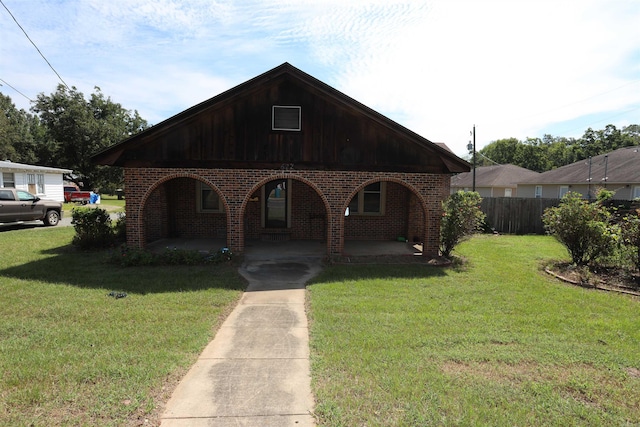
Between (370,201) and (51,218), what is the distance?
1536 cm

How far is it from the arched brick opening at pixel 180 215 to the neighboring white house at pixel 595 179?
782 inches

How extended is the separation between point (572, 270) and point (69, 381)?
34.8 ft

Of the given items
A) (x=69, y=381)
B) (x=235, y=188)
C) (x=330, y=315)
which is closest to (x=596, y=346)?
(x=330, y=315)

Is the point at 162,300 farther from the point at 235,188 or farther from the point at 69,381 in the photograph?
the point at 235,188

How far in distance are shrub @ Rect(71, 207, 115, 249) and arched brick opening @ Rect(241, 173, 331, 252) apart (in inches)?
174

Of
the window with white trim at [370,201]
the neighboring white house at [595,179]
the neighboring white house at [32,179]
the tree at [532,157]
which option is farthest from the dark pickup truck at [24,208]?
the tree at [532,157]

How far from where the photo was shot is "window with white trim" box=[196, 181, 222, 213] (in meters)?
12.8

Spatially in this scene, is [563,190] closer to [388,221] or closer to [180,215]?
[388,221]

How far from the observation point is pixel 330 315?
5.84m

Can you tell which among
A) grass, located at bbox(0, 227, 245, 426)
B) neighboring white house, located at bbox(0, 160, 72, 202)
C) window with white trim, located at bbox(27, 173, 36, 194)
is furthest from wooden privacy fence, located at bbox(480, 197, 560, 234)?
window with white trim, located at bbox(27, 173, 36, 194)

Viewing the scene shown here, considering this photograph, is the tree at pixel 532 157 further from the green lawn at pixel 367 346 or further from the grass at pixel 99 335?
the grass at pixel 99 335

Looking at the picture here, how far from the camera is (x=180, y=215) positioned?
507 inches

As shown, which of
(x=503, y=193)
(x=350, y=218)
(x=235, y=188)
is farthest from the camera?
(x=503, y=193)

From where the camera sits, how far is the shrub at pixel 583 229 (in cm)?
888
